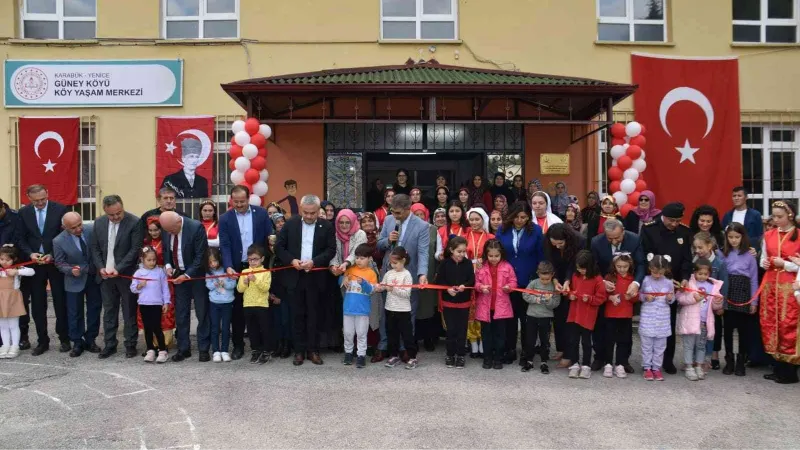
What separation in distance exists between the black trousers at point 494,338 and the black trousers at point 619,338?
3.50ft

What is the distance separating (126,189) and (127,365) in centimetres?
600

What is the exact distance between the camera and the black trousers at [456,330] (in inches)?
265

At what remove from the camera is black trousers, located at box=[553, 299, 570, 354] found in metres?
6.71

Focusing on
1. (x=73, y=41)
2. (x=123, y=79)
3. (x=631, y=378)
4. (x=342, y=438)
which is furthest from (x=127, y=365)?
(x=73, y=41)

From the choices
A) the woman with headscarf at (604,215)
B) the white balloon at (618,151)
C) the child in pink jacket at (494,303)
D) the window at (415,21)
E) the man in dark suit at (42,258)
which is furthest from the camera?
the window at (415,21)

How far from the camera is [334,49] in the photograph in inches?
475

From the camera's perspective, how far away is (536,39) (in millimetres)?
12180

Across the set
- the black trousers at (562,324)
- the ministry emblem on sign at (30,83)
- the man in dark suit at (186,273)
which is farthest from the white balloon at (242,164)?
the black trousers at (562,324)

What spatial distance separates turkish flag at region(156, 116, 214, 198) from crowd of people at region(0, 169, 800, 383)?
4206 millimetres

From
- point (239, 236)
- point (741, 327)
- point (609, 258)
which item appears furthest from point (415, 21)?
point (741, 327)

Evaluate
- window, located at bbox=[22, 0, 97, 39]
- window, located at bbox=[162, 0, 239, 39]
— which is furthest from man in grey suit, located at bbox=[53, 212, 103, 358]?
window, located at bbox=[22, 0, 97, 39]

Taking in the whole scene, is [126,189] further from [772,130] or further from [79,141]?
[772,130]

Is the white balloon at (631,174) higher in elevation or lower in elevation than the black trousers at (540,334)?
higher

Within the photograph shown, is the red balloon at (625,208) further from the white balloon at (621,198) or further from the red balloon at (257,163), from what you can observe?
the red balloon at (257,163)
